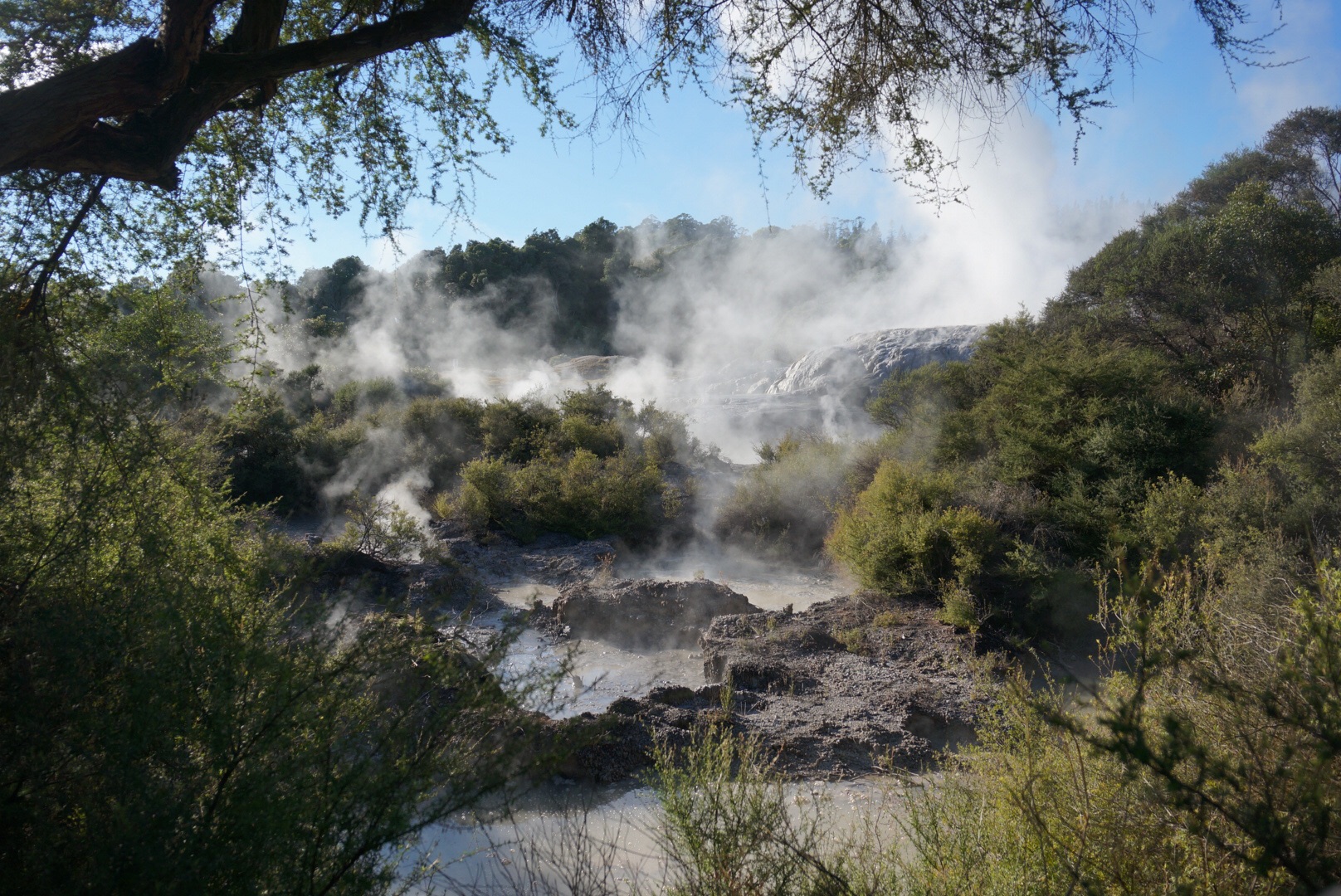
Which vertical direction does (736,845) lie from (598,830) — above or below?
above

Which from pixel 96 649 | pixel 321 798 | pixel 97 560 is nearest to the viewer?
pixel 321 798

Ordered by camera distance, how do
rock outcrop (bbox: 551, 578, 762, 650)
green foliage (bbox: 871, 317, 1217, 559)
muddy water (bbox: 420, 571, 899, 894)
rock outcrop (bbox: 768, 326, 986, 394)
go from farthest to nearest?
rock outcrop (bbox: 768, 326, 986, 394) < green foliage (bbox: 871, 317, 1217, 559) < rock outcrop (bbox: 551, 578, 762, 650) < muddy water (bbox: 420, 571, 899, 894)

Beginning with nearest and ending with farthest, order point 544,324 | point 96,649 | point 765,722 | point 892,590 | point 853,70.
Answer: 1. point 96,649
2. point 853,70
3. point 765,722
4. point 892,590
5. point 544,324

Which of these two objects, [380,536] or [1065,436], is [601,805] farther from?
[1065,436]

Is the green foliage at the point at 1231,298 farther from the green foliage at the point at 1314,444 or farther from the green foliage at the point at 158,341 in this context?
the green foliage at the point at 158,341

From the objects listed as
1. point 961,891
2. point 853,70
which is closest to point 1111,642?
point 961,891

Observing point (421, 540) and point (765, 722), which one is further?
point (421, 540)

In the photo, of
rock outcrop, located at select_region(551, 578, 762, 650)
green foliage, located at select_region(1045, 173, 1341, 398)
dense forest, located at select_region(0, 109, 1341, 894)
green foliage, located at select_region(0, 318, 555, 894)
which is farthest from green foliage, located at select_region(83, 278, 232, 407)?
green foliage, located at select_region(1045, 173, 1341, 398)

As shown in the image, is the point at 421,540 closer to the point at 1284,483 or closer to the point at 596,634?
the point at 596,634

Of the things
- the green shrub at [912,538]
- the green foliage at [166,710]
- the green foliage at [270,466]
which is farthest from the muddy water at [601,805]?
the green foliage at [270,466]

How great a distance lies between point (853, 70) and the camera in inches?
196

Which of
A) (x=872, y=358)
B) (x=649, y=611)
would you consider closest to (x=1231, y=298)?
(x=872, y=358)

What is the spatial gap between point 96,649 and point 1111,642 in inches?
210

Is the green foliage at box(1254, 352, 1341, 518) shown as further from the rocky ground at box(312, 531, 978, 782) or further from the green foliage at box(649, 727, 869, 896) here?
the green foliage at box(649, 727, 869, 896)
